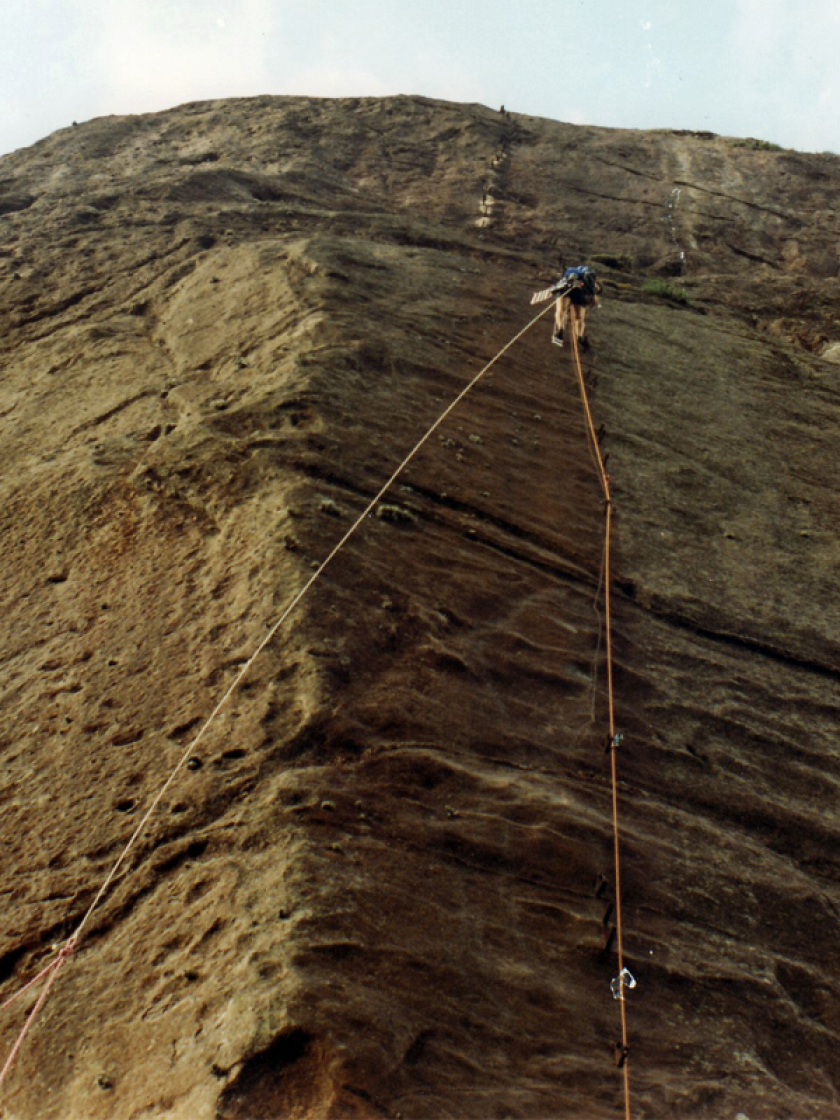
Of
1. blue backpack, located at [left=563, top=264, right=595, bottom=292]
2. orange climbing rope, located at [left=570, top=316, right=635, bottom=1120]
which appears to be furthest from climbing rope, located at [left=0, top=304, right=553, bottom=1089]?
blue backpack, located at [left=563, top=264, right=595, bottom=292]

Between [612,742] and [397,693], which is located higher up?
[397,693]

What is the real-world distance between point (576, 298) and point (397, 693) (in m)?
6.90

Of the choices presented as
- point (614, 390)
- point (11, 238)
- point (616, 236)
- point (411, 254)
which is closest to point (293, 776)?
point (614, 390)

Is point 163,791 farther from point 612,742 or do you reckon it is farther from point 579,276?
point 579,276

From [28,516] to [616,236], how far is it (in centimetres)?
1246

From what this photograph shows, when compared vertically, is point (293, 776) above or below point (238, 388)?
below

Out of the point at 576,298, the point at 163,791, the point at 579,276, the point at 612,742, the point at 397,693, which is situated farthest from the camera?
the point at 576,298

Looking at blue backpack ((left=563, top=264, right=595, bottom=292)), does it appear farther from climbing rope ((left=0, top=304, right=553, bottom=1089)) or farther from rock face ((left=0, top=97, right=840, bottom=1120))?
climbing rope ((left=0, top=304, right=553, bottom=1089))

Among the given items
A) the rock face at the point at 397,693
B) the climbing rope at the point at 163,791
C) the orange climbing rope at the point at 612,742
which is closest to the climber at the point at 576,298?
the rock face at the point at 397,693

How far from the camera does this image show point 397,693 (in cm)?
655

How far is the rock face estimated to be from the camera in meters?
4.95

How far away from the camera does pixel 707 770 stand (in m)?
7.30

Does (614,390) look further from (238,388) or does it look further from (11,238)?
(11,238)

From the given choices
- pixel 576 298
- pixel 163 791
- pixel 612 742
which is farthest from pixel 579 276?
pixel 163 791
